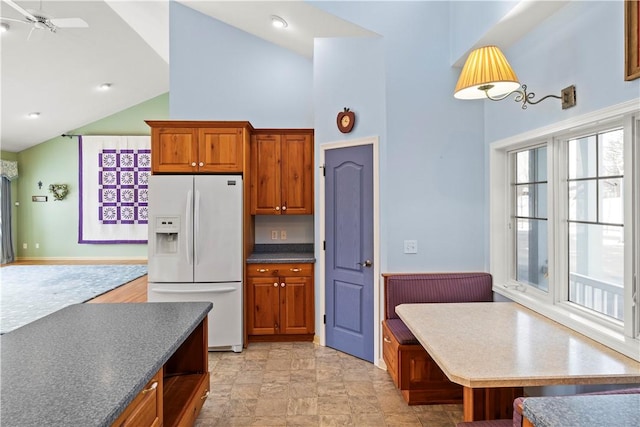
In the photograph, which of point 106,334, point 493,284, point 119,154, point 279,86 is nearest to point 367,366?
point 493,284

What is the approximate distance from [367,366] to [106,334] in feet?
7.44

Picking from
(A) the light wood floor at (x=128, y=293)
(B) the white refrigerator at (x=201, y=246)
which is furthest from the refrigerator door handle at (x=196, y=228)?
(A) the light wood floor at (x=128, y=293)

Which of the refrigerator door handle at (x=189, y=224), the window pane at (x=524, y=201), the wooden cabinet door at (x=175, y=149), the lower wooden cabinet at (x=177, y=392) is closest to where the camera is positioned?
the lower wooden cabinet at (x=177, y=392)

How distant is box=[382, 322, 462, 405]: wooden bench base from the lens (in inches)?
104

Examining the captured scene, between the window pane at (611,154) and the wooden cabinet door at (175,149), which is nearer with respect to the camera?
the window pane at (611,154)

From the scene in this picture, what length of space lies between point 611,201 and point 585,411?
1476 mm

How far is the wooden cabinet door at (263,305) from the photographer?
392cm

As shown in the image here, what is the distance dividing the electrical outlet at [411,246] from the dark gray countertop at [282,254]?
1.07m

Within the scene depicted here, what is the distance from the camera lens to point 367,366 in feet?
10.9

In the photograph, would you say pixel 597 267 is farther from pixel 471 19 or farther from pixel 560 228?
pixel 471 19

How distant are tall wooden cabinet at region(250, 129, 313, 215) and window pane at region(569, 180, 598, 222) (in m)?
2.49

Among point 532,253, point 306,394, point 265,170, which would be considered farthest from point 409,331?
point 265,170

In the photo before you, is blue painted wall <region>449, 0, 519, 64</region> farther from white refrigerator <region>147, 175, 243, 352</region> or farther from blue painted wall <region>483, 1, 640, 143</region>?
white refrigerator <region>147, 175, 243, 352</region>

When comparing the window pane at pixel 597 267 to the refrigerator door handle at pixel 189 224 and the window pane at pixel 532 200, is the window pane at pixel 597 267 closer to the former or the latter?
the window pane at pixel 532 200
